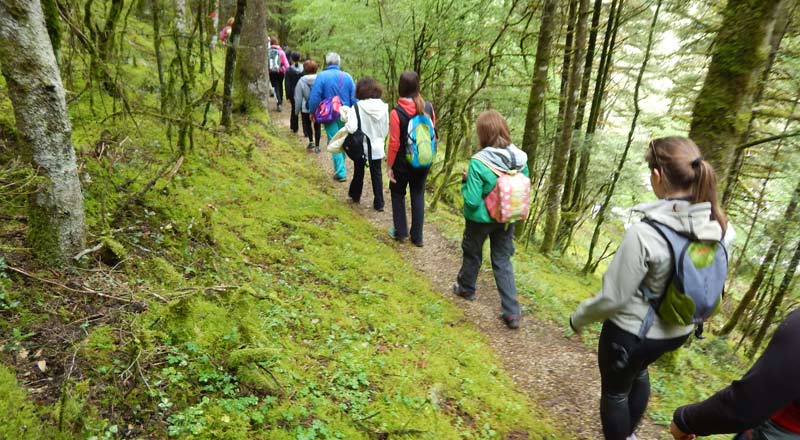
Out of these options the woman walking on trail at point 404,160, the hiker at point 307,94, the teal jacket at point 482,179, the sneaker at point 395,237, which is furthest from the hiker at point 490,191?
the hiker at point 307,94

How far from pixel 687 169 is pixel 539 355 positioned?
300cm

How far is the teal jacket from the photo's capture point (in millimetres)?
4648

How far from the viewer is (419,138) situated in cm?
583

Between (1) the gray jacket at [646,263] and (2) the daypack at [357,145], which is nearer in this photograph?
(1) the gray jacket at [646,263]

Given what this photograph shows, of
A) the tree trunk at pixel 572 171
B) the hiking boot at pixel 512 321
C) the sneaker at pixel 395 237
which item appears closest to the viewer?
the hiking boot at pixel 512 321

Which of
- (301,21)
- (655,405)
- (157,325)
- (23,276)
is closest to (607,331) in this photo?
(655,405)

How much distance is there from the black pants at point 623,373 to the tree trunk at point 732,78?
2.63 metres

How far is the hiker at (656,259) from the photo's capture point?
2518mm

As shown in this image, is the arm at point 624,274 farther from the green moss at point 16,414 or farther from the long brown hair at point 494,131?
the green moss at point 16,414

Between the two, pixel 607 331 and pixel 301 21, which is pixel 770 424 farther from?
pixel 301 21

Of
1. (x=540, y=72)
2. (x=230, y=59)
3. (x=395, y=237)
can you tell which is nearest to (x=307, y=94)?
(x=230, y=59)

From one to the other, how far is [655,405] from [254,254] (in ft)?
15.1

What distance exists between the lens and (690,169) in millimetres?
2578

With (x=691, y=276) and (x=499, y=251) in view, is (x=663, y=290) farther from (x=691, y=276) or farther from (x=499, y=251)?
(x=499, y=251)
